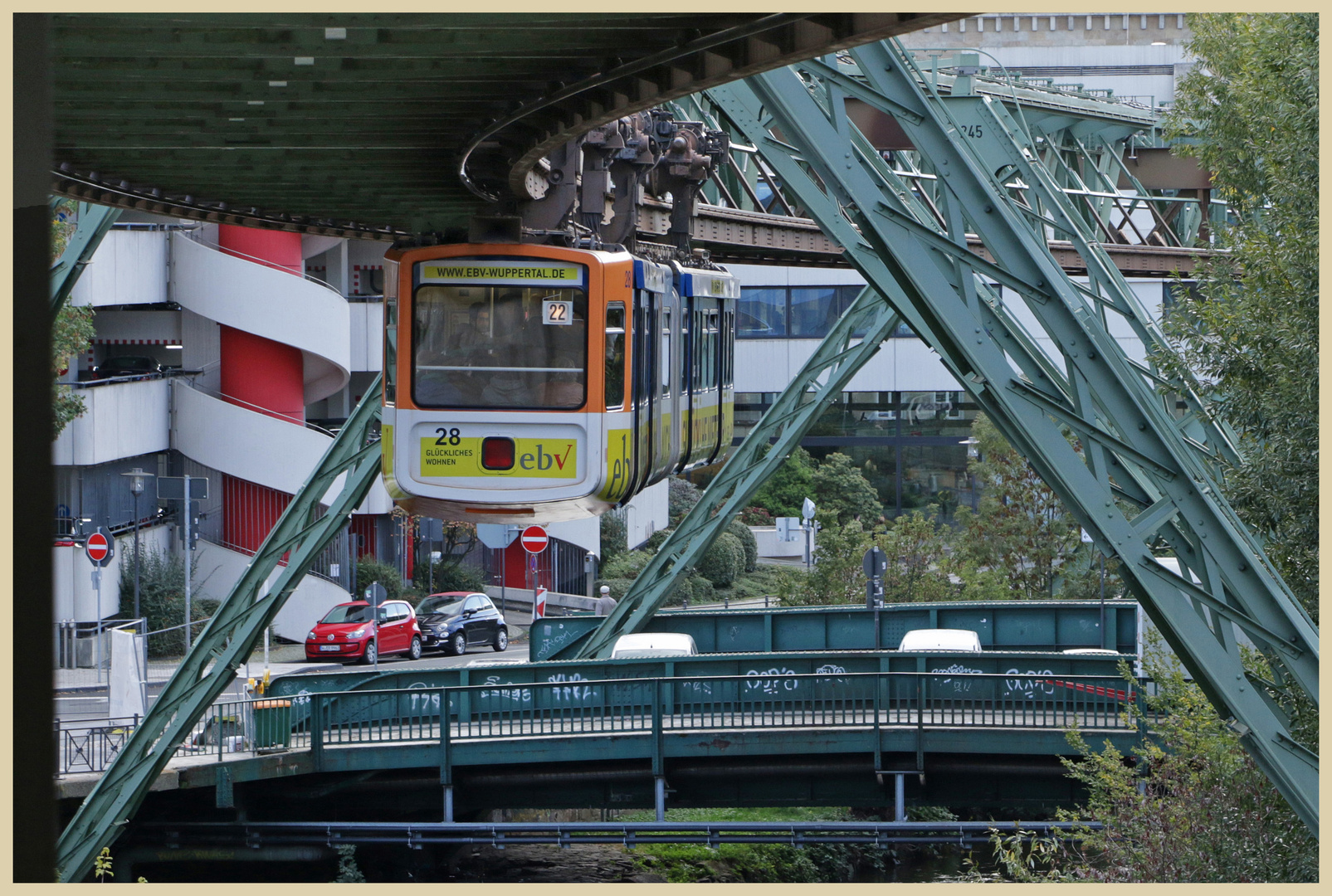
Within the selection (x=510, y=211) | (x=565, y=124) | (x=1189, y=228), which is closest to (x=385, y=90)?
(x=565, y=124)

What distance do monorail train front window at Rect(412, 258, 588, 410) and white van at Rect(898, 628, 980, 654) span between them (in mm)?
12526

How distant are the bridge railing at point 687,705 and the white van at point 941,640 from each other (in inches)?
97.0

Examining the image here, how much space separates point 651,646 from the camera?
76.3 ft

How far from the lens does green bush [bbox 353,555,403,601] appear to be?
3694 cm

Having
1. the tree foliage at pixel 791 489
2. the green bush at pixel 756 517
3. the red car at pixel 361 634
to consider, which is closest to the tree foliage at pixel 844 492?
the tree foliage at pixel 791 489

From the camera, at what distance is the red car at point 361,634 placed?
31.5 metres

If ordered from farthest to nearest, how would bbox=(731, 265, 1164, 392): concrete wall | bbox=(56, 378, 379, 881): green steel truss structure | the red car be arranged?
1. bbox=(731, 265, 1164, 392): concrete wall
2. the red car
3. bbox=(56, 378, 379, 881): green steel truss structure

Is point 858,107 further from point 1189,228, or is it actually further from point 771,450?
point 1189,228

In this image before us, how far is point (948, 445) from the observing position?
5066cm

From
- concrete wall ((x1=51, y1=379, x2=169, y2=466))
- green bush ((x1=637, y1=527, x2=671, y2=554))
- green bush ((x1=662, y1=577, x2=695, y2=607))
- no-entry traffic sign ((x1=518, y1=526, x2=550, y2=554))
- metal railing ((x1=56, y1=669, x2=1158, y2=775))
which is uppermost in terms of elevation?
concrete wall ((x1=51, y1=379, x2=169, y2=466))

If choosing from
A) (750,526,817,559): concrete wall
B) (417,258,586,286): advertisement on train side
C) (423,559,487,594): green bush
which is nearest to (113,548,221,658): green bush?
(423,559,487,594): green bush

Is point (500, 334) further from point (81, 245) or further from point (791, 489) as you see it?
point (791, 489)

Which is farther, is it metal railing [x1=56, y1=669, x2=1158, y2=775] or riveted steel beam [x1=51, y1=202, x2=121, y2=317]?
metal railing [x1=56, y1=669, x2=1158, y2=775]

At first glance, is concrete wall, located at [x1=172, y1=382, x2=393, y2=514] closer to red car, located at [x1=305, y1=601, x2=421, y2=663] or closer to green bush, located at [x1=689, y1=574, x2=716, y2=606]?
red car, located at [x1=305, y1=601, x2=421, y2=663]
